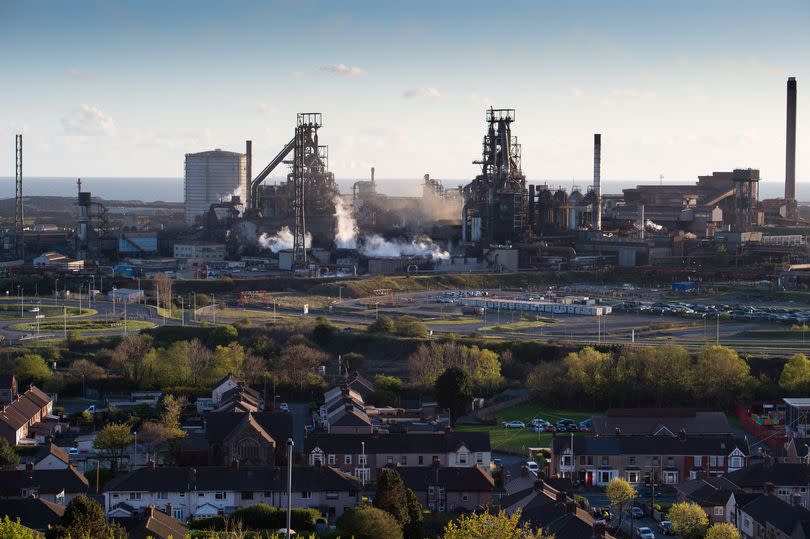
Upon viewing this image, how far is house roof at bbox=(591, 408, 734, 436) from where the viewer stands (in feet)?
77.7

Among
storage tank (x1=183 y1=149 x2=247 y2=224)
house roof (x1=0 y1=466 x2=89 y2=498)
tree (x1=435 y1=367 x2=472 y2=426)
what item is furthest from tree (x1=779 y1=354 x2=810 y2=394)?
storage tank (x1=183 y1=149 x2=247 y2=224)

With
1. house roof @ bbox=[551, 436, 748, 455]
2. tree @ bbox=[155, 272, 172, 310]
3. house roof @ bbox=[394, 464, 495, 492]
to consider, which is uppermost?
tree @ bbox=[155, 272, 172, 310]

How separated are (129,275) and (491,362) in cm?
2584

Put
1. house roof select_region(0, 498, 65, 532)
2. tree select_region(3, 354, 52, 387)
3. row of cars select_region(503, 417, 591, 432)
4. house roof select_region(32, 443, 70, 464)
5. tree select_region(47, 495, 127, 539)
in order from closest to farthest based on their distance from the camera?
tree select_region(47, 495, 127, 539) → house roof select_region(0, 498, 65, 532) → house roof select_region(32, 443, 70, 464) → row of cars select_region(503, 417, 591, 432) → tree select_region(3, 354, 52, 387)

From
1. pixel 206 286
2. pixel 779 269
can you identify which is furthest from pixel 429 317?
pixel 779 269

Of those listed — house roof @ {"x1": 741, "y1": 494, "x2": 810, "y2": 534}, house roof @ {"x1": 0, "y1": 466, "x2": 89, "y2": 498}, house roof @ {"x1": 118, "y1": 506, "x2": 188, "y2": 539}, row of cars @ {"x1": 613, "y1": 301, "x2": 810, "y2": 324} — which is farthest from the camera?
row of cars @ {"x1": 613, "y1": 301, "x2": 810, "y2": 324}

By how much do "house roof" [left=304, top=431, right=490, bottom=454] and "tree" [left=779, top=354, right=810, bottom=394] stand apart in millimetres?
8554

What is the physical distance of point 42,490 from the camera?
19.0m

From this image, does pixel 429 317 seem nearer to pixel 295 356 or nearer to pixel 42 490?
pixel 295 356

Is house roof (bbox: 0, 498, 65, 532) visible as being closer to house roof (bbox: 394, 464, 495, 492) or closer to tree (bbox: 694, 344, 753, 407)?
house roof (bbox: 394, 464, 495, 492)

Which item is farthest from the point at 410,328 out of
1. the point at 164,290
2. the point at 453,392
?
the point at 164,290

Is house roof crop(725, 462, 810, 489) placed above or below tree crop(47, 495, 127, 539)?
below

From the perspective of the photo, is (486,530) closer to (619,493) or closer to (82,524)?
(82,524)

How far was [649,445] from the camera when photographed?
2233 centimetres
